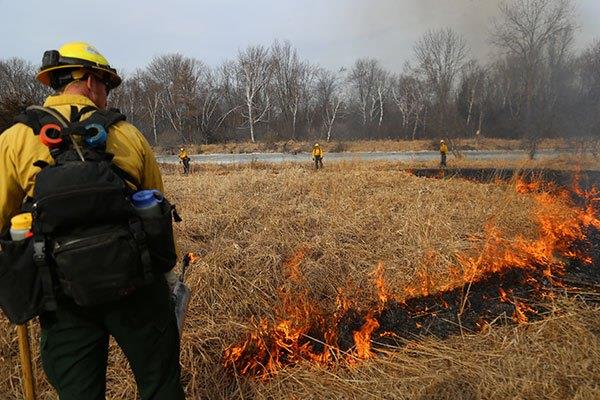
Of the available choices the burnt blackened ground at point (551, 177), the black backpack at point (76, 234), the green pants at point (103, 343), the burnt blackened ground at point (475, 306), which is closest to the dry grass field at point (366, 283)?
the burnt blackened ground at point (475, 306)

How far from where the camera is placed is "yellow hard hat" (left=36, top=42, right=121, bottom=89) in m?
1.60

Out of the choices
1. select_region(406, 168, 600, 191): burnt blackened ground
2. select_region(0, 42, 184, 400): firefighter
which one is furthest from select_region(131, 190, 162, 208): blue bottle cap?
select_region(406, 168, 600, 191): burnt blackened ground

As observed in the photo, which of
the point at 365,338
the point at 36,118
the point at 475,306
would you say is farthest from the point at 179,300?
the point at 475,306

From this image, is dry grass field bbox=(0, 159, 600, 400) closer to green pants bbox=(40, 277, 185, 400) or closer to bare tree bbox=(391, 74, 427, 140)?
green pants bbox=(40, 277, 185, 400)

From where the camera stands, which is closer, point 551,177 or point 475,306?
point 475,306

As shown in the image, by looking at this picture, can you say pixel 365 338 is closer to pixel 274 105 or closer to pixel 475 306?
pixel 475 306

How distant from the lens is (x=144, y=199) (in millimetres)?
1532

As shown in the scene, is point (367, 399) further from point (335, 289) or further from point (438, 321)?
point (335, 289)

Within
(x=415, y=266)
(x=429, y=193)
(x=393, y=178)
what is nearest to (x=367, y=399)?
(x=415, y=266)

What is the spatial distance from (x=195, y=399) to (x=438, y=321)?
2349 millimetres

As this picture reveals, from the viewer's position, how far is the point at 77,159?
144 centimetres

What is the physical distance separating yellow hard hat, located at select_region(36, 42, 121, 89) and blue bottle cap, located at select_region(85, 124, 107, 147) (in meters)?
0.35

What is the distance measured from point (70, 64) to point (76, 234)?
0.77m

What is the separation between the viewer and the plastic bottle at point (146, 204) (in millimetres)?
1519
